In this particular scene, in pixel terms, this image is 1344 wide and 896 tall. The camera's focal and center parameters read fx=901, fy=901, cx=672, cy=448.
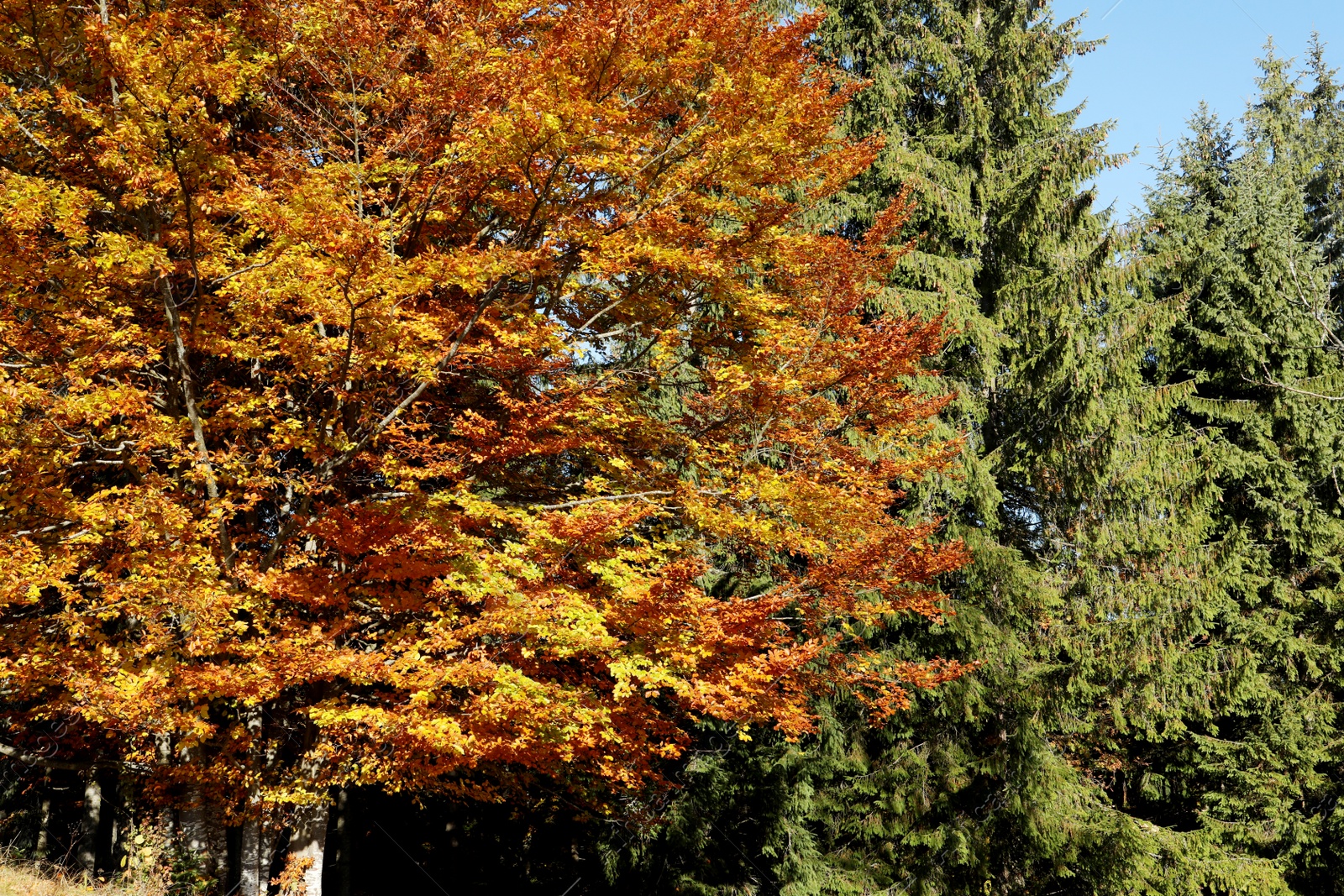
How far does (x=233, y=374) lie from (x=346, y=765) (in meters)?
4.62

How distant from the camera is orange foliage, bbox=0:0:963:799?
23.7ft

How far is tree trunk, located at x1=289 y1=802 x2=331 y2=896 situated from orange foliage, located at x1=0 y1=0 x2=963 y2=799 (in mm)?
903

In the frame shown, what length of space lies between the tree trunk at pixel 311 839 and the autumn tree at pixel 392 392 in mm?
89

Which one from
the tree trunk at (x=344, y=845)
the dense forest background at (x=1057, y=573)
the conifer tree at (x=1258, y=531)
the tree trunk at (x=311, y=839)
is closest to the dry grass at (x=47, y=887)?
the tree trunk at (x=311, y=839)

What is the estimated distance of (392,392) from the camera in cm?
891

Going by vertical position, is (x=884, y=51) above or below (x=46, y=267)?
above

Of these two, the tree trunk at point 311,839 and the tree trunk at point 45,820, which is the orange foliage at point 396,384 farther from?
the tree trunk at point 45,820

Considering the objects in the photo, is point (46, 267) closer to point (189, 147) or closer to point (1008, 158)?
point (189, 147)

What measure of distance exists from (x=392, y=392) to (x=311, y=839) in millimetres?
5155

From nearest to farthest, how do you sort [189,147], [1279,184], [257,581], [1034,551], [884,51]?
[189,147] → [257,581] → [1034,551] → [884,51] → [1279,184]

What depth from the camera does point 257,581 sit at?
7848 millimetres

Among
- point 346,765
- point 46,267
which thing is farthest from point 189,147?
point 346,765

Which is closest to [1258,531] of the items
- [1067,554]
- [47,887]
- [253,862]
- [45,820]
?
[1067,554]

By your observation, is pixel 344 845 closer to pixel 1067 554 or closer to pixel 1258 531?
pixel 1067 554
